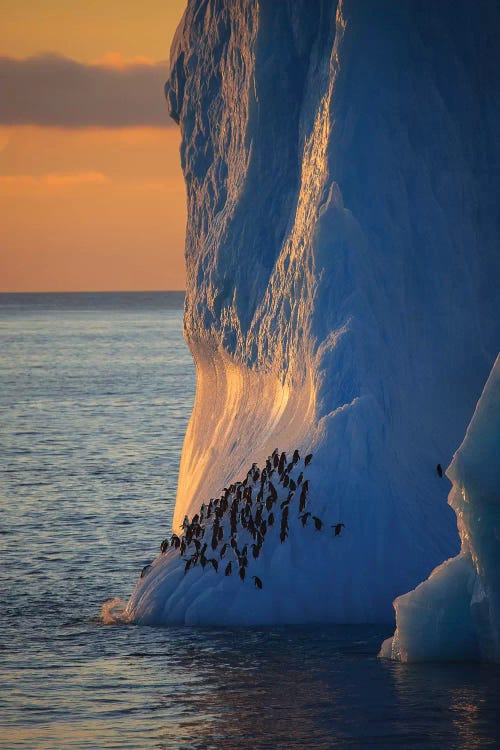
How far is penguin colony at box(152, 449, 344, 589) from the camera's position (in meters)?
19.4

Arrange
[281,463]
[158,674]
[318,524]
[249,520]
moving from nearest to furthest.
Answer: [158,674] → [318,524] → [249,520] → [281,463]

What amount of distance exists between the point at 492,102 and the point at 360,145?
2.39m

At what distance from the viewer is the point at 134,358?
Answer: 10125 cm

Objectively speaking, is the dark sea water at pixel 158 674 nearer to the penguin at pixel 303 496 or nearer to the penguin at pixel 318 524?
the penguin at pixel 318 524

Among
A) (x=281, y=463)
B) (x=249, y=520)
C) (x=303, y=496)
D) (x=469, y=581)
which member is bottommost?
(x=469, y=581)

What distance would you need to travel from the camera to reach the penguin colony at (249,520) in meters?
19.4

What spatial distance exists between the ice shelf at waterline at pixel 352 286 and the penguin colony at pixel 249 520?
6.8 inches

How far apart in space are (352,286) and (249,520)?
3814mm

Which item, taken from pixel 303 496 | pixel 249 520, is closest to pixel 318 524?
pixel 303 496

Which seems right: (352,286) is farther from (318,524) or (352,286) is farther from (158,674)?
(158,674)

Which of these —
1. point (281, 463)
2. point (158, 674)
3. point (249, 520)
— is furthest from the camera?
point (281, 463)

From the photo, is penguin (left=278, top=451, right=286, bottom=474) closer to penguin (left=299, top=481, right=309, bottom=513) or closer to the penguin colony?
the penguin colony

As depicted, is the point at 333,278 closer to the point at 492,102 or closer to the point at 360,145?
the point at 360,145

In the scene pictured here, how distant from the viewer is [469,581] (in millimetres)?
15891
